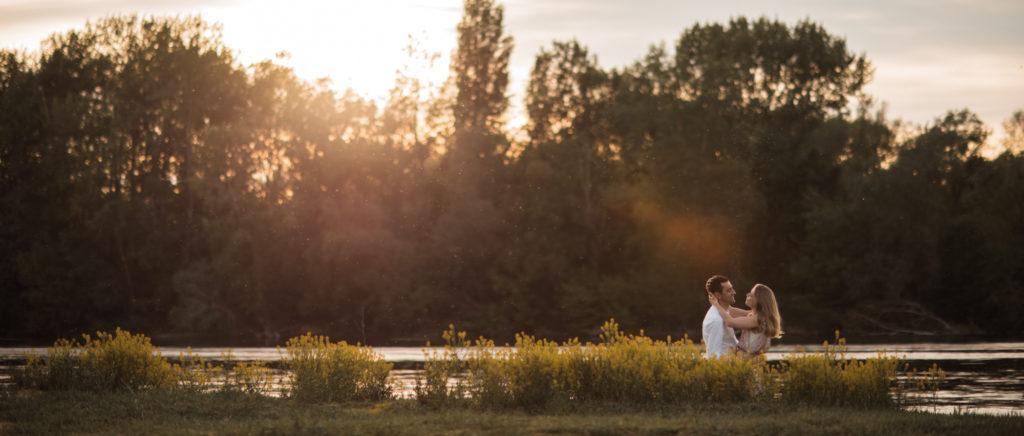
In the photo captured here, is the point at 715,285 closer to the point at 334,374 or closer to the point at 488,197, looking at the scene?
the point at 334,374

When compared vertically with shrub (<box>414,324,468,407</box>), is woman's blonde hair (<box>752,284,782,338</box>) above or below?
above

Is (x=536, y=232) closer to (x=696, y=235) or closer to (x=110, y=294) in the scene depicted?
(x=696, y=235)

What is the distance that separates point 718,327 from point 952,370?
56.1ft

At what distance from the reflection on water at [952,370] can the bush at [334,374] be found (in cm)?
52

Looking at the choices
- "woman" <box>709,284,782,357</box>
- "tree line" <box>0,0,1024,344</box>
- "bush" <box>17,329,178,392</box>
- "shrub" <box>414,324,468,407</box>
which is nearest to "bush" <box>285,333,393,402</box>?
"shrub" <box>414,324,468,407</box>

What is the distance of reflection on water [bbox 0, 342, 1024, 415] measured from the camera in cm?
2438

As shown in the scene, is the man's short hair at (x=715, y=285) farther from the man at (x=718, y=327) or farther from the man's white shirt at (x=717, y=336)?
the man's white shirt at (x=717, y=336)

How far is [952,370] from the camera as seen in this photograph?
35969 mm

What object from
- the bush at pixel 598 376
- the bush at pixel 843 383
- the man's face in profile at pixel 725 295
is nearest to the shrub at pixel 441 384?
the bush at pixel 598 376

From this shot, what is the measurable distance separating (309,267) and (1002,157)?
1555 inches

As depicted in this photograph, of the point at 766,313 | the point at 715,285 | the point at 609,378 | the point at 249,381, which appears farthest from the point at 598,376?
the point at 249,381

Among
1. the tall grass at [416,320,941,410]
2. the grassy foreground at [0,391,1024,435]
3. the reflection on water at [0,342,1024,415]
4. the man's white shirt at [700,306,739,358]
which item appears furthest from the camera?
the reflection on water at [0,342,1024,415]

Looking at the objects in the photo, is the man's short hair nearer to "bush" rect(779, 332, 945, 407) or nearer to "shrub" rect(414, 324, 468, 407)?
"bush" rect(779, 332, 945, 407)

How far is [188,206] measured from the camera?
278ft
